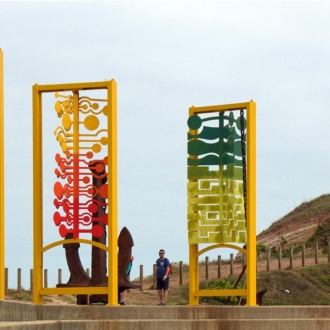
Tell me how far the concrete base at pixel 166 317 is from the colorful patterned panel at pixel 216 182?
9.10 ft

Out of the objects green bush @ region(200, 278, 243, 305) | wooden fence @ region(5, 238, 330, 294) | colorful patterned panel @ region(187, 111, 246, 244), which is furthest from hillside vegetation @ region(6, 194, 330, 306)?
colorful patterned panel @ region(187, 111, 246, 244)

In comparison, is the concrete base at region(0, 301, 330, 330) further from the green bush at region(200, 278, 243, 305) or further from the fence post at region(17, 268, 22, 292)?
the green bush at region(200, 278, 243, 305)

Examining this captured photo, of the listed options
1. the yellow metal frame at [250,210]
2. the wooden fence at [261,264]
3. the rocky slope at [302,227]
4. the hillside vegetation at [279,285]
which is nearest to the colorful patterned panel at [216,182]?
the yellow metal frame at [250,210]

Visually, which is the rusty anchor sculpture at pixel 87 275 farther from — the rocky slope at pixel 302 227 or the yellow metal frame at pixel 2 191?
the rocky slope at pixel 302 227

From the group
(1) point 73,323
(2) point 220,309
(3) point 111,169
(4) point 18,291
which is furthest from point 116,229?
(4) point 18,291

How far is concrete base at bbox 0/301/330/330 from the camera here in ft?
54.5

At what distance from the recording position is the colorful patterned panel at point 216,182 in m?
24.1

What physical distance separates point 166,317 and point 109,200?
2571mm

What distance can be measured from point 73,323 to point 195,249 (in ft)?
30.3

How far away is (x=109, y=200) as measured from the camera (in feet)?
71.4

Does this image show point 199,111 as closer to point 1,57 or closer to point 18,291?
point 1,57

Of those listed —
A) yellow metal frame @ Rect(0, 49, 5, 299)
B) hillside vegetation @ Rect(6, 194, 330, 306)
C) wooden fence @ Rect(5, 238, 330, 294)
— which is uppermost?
yellow metal frame @ Rect(0, 49, 5, 299)

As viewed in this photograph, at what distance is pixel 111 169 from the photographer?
853 inches

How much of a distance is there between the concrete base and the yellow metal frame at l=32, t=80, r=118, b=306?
1.67 m
